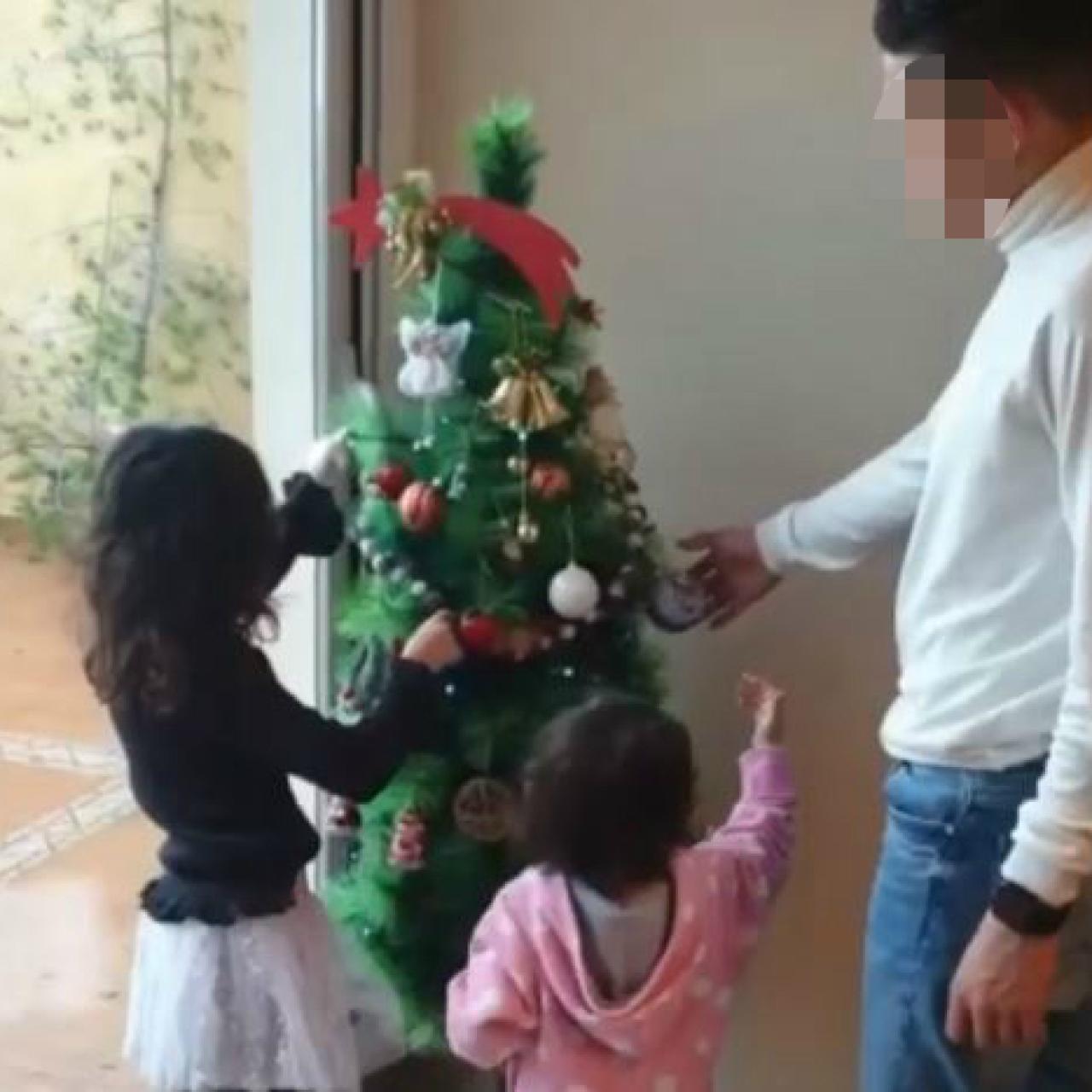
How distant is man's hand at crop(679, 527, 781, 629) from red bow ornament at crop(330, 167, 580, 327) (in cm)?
27

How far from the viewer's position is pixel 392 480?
1.83 metres

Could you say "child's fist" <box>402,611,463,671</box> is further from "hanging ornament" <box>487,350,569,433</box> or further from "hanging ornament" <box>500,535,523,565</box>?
"hanging ornament" <box>487,350,569,433</box>

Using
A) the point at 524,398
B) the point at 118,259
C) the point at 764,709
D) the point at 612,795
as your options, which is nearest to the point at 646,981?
the point at 612,795

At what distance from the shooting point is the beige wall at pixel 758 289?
6.55 feet

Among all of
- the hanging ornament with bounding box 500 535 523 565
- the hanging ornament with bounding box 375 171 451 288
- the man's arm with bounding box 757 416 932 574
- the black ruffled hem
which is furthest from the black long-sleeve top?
the man's arm with bounding box 757 416 932 574

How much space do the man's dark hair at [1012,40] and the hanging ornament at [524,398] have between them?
438 millimetres

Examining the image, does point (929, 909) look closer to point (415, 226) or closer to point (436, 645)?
point (436, 645)

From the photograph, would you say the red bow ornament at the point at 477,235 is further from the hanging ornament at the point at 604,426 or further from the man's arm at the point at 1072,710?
the man's arm at the point at 1072,710

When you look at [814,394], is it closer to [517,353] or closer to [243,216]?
[517,353]

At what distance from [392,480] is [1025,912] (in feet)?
2.12

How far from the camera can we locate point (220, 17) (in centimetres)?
221

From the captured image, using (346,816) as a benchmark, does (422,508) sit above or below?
above

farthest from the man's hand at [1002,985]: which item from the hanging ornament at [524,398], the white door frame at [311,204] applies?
the white door frame at [311,204]

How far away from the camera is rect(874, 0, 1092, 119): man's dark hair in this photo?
1443mm
